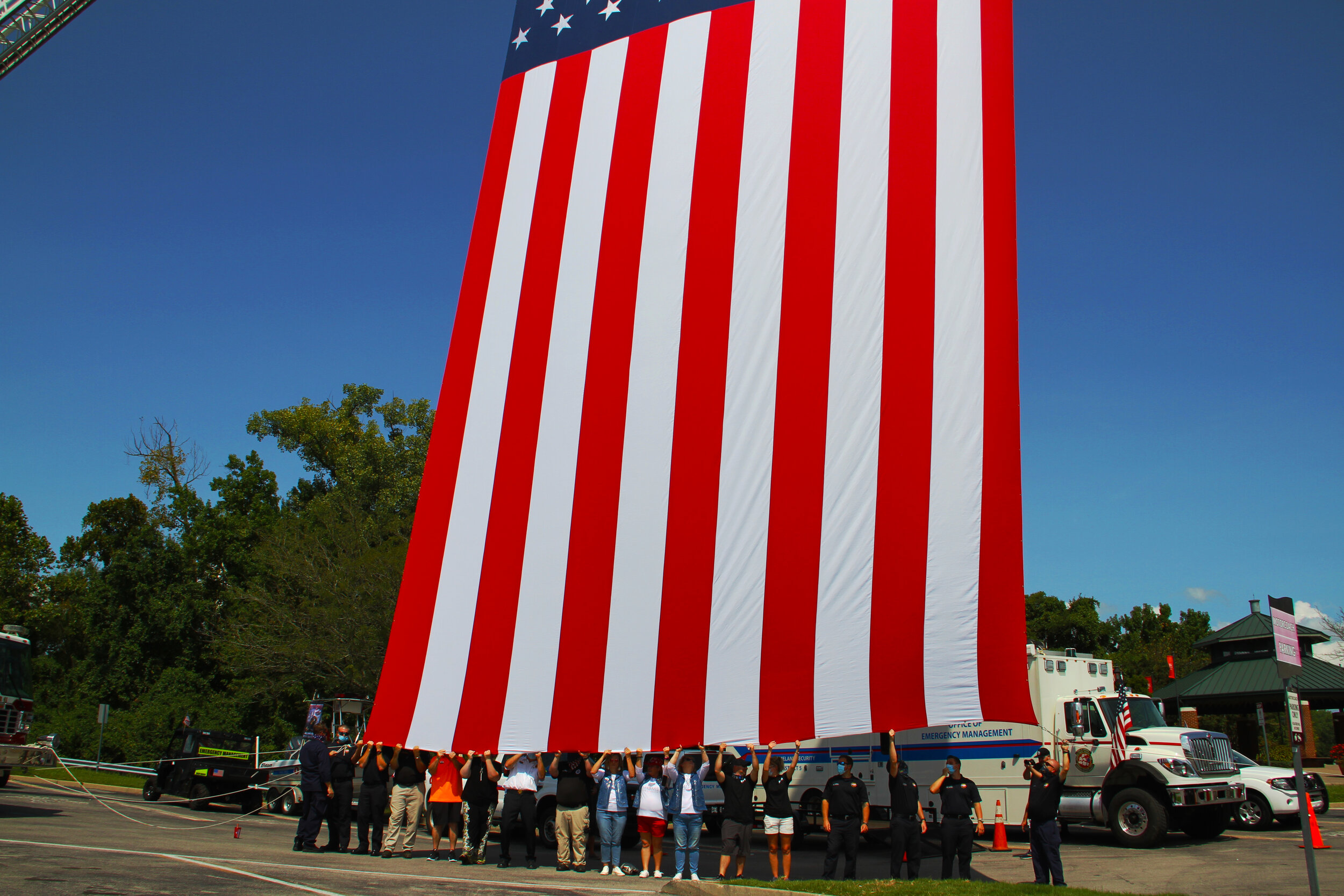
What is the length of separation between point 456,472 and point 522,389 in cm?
117

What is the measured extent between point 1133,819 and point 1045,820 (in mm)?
5656

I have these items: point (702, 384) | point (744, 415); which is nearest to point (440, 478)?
point (702, 384)

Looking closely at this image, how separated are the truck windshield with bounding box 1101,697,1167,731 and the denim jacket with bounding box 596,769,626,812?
887 cm

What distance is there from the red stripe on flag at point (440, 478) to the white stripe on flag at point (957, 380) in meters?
5.11

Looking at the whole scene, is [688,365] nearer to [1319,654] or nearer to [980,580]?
[980,580]

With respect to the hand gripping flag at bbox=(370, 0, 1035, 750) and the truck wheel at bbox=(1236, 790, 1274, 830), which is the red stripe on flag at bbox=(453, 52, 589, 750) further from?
the truck wheel at bbox=(1236, 790, 1274, 830)

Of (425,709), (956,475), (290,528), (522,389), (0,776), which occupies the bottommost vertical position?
(0,776)

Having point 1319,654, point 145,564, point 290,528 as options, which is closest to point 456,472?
point 290,528

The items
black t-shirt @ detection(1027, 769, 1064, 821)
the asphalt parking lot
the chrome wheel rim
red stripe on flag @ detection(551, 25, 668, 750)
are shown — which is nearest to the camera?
the asphalt parking lot

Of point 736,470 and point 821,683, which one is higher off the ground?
point 736,470

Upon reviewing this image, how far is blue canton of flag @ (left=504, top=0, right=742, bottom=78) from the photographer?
432 inches

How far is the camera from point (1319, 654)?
41.8m

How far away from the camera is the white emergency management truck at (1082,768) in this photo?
1426cm

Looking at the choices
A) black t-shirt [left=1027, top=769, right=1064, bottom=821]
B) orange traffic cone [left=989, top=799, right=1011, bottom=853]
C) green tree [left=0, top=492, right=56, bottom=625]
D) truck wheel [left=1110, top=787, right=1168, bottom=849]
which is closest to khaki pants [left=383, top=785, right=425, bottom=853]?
black t-shirt [left=1027, top=769, right=1064, bottom=821]
